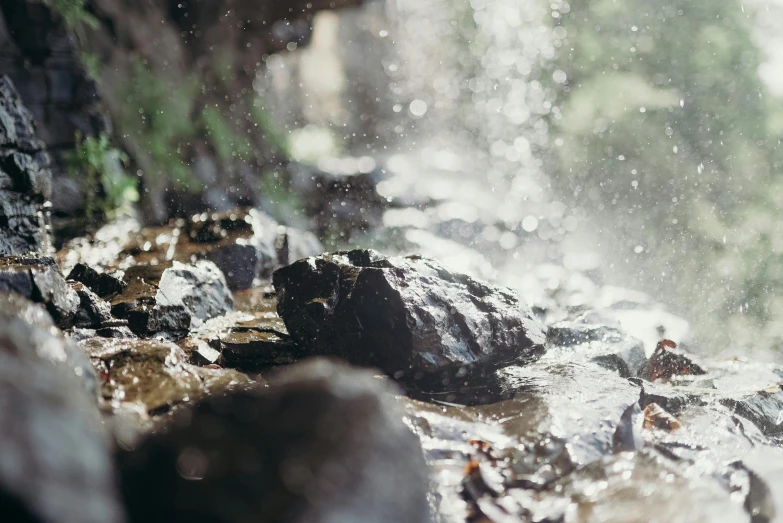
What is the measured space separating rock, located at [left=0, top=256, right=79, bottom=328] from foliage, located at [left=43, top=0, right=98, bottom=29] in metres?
6.07

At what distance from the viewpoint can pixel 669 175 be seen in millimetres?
21156

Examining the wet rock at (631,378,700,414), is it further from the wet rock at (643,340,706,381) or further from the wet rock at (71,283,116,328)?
the wet rock at (71,283,116,328)

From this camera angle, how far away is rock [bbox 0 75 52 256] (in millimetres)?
5441

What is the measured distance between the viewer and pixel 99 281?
500 cm

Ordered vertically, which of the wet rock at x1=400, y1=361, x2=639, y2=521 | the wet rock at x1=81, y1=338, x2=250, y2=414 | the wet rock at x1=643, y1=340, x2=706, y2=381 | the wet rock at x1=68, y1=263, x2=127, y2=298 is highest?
the wet rock at x1=68, y1=263, x2=127, y2=298

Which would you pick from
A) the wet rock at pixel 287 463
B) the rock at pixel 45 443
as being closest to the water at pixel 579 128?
the wet rock at pixel 287 463

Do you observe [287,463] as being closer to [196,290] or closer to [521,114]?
[196,290]

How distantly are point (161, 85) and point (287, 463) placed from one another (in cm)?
1092

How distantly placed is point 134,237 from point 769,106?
24.1 meters

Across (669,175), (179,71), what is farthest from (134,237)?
(669,175)

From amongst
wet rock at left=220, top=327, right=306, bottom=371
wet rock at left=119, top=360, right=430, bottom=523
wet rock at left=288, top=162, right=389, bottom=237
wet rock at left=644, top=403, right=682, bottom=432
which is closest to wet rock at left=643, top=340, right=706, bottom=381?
wet rock at left=644, top=403, right=682, bottom=432

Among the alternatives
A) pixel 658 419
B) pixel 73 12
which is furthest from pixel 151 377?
pixel 73 12

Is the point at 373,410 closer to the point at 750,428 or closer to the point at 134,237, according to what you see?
the point at 750,428

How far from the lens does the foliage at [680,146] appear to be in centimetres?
1747
